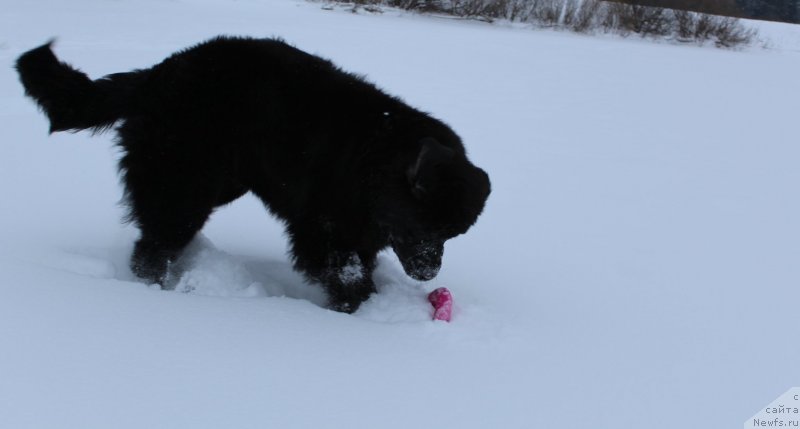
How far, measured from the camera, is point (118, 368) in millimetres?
2135

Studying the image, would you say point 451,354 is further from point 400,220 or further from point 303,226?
point 303,226

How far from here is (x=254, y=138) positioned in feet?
11.4

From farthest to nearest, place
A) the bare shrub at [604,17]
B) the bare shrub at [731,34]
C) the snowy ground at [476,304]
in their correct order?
the bare shrub at [604,17]
the bare shrub at [731,34]
the snowy ground at [476,304]

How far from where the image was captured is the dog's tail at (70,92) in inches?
133

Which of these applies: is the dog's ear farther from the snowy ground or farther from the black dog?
the snowy ground

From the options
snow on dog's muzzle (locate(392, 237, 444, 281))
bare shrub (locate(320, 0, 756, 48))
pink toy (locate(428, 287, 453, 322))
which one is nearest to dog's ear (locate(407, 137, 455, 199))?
snow on dog's muzzle (locate(392, 237, 444, 281))

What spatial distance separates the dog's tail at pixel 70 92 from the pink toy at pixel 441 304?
189cm

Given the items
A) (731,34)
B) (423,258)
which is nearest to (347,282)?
(423,258)

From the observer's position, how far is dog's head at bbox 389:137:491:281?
2898 millimetres

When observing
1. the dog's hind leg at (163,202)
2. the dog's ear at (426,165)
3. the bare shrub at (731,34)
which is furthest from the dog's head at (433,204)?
the bare shrub at (731,34)

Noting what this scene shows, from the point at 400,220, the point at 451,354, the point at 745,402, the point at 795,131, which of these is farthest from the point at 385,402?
the point at 795,131

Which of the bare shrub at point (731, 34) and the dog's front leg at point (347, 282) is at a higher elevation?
the dog's front leg at point (347, 282)

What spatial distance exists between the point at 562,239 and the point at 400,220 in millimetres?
1664

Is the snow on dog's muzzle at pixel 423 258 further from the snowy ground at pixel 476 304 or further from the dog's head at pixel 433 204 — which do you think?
the snowy ground at pixel 476 304
